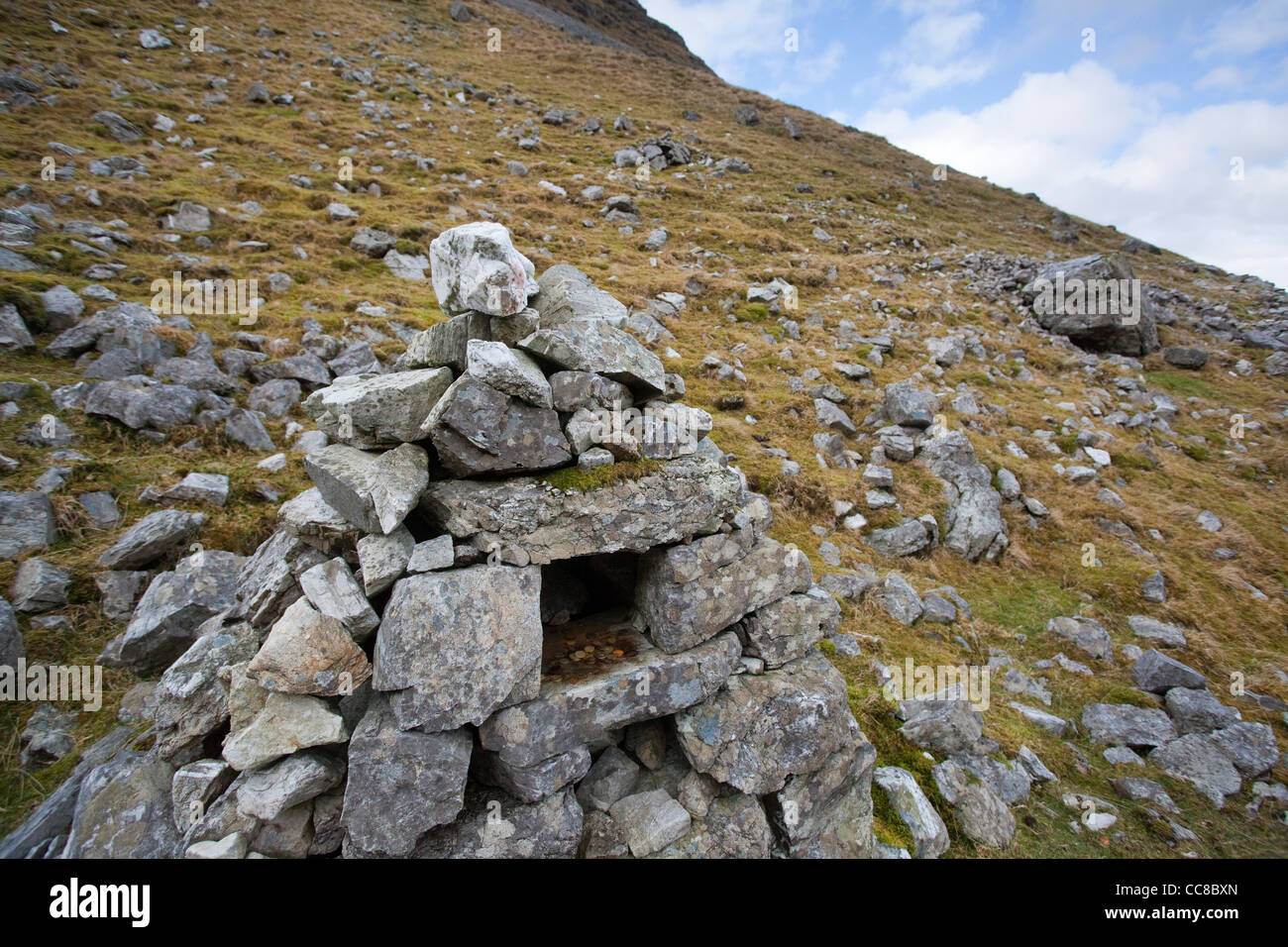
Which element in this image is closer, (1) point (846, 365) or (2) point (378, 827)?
(2) point (378, 827)

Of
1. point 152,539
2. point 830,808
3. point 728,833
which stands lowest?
point 830,808

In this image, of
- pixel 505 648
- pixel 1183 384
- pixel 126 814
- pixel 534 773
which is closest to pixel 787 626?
pixel 534 773

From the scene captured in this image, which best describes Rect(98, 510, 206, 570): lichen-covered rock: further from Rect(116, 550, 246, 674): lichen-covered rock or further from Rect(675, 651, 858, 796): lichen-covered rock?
Rect(675, 651, 858, 796): lichen-covered rock

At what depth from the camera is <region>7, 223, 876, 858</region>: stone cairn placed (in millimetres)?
5051

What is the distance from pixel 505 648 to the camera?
5457 millimetres

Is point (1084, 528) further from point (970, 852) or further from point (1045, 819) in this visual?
point (970, 852)

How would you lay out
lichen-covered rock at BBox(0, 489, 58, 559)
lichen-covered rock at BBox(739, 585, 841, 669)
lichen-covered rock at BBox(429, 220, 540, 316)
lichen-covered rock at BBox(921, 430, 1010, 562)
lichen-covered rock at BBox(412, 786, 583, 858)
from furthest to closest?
1. lichen-covered rock at BBox(921, 430, 1010, 562)
2. lichen-covered rock at BBox(0, 489, 58, 559)
3. lichen-covered rock at BBox(739, 585, 841, 669)
4. lichen-covered rock at BBox(429, 220, 540, 316)
5. lichen-covered rock at BBox(412, 786, 583, 858)

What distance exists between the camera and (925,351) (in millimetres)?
22188

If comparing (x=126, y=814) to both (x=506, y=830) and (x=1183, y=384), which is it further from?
(x=1183, y=384)

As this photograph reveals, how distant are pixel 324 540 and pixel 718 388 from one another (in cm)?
1375

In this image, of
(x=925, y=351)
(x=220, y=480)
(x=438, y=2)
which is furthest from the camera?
(x=438, y=2)

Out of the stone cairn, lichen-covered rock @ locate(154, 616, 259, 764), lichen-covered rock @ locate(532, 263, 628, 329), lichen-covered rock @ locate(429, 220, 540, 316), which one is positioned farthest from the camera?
lichen-covered rock @ locate(532, 263, 628, 329)

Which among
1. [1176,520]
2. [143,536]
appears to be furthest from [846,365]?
[143,536]

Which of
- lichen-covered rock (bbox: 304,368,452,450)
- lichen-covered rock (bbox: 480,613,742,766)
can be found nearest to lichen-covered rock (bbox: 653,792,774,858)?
lichen-covered rock (bbox: 480,613,742,766)
